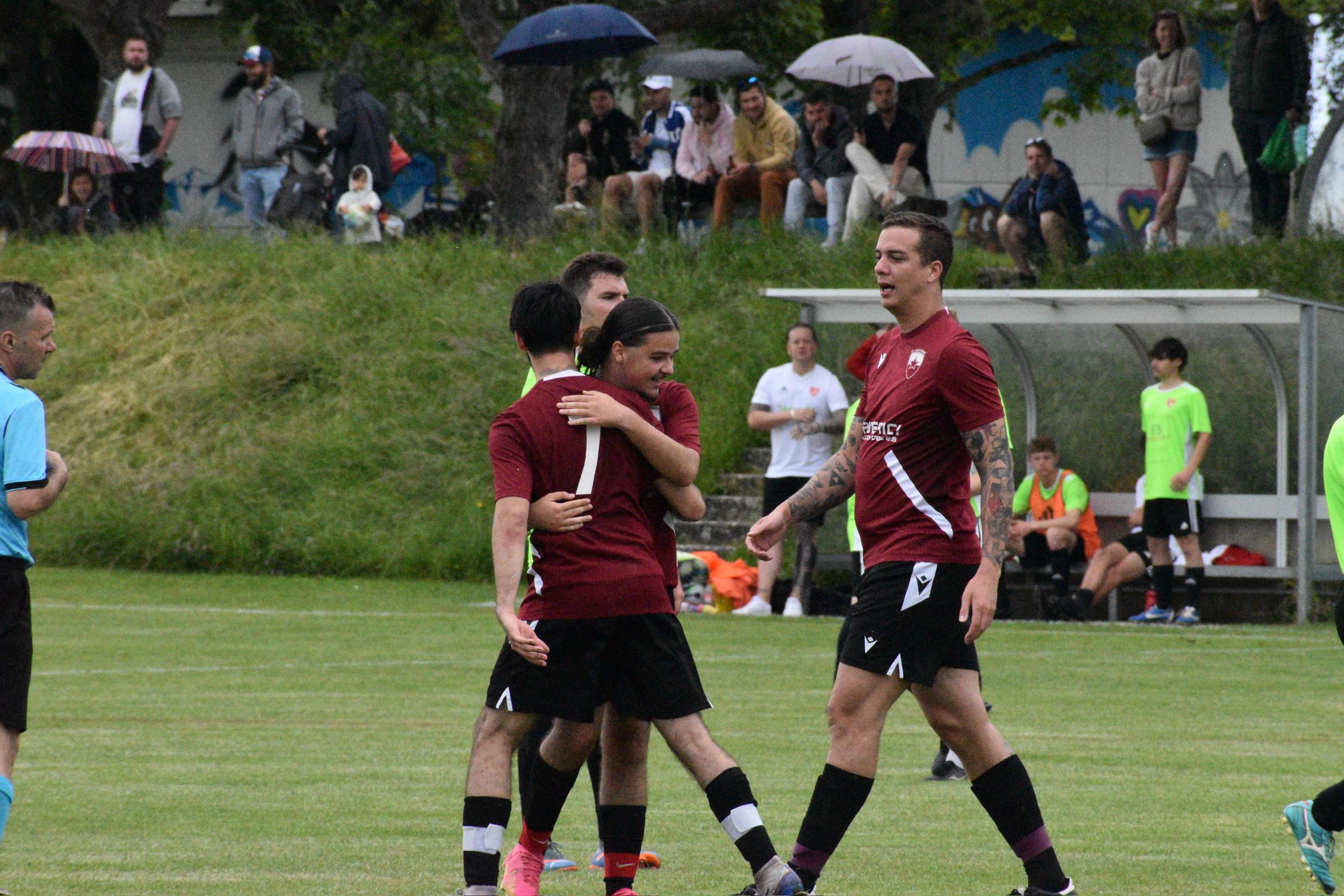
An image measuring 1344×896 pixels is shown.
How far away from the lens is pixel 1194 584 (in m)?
17.1

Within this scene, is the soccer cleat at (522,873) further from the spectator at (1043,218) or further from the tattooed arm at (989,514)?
the spectator at (1043,218)

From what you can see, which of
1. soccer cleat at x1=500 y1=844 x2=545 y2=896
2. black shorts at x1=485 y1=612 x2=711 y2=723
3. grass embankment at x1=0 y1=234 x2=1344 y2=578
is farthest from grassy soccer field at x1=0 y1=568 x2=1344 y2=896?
grass embankment at x1=0 y1=234 x2=1344 y2=578

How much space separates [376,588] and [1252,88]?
1016 centimetres

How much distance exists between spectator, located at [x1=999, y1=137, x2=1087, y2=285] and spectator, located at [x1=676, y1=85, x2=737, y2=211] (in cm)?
361

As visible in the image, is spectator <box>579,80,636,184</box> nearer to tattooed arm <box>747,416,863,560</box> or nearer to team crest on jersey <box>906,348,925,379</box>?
tattooed arm <box>747,416,863,560</box>

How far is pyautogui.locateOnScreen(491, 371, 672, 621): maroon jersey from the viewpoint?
227 inches

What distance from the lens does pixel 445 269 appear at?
82.9ft

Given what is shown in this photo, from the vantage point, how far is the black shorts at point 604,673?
5.77m

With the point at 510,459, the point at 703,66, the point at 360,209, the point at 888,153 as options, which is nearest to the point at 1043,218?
the point at 888,153

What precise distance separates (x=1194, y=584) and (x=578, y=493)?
40.2ft

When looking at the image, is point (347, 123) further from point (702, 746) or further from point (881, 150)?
point (702, 746)

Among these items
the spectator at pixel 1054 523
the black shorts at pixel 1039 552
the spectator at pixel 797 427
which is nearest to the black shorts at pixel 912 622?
the spectator at pixel 797 427

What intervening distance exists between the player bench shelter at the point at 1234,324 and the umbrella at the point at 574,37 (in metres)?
5.04

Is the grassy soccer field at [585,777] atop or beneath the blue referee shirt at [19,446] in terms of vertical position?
beneath
